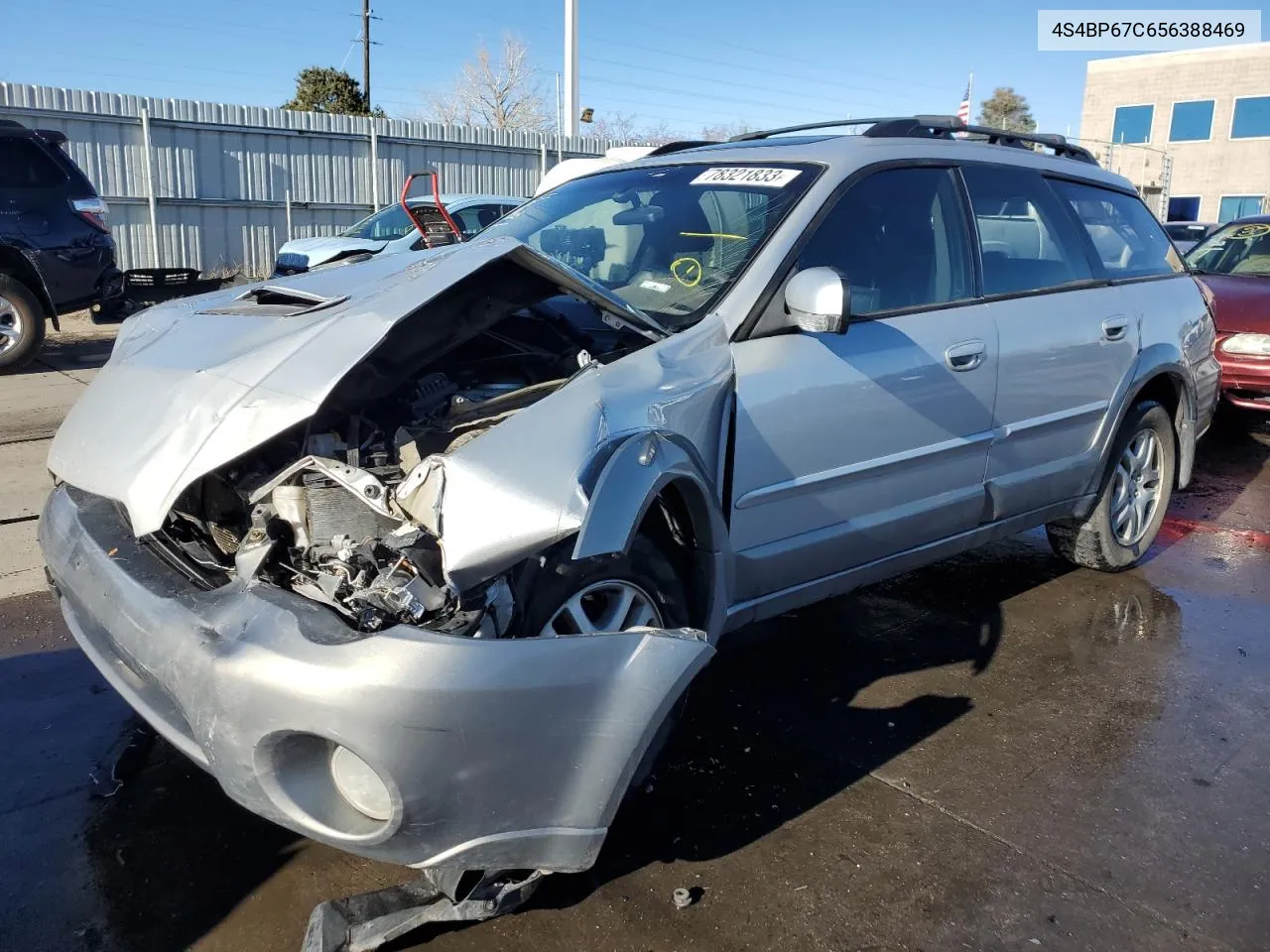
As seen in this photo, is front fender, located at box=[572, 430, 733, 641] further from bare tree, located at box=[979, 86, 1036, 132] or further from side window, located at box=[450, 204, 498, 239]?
bare tree, located at box=[979, 86, 1036, 132]

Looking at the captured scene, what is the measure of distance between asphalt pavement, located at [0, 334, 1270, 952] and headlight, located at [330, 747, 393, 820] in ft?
1.46

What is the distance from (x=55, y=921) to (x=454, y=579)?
1.29 m

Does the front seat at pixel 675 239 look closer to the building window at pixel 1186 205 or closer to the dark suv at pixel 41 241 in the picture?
the dark suv at pixel 41 241

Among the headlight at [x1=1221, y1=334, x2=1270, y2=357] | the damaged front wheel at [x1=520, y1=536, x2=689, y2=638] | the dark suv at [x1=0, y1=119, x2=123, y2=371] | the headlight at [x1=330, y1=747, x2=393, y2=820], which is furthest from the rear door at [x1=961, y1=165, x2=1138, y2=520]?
the dark suv at [x1=0, y1=119, x2=123, y2=371]

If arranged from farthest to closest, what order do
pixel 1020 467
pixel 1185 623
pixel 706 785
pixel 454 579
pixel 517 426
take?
pixel 1185 623, pixel 1020 467, pixel 706 785, pixel 517 426, pixel 454 579

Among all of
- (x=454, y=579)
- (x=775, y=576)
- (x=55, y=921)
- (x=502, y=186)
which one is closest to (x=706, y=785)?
(x=775, y=576)

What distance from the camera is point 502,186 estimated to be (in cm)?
1891

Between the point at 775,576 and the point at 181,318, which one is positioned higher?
the point at 181,318

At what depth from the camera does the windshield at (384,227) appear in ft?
40.0

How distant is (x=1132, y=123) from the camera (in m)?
37.2

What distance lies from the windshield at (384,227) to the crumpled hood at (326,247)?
0.20m

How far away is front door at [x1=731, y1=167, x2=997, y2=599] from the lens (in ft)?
9.78

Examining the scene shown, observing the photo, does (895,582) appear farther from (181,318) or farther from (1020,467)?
(181,318)

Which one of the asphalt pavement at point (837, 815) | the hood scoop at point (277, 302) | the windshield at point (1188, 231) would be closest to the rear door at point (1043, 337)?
the asphalt pavement at point (837, 815)
